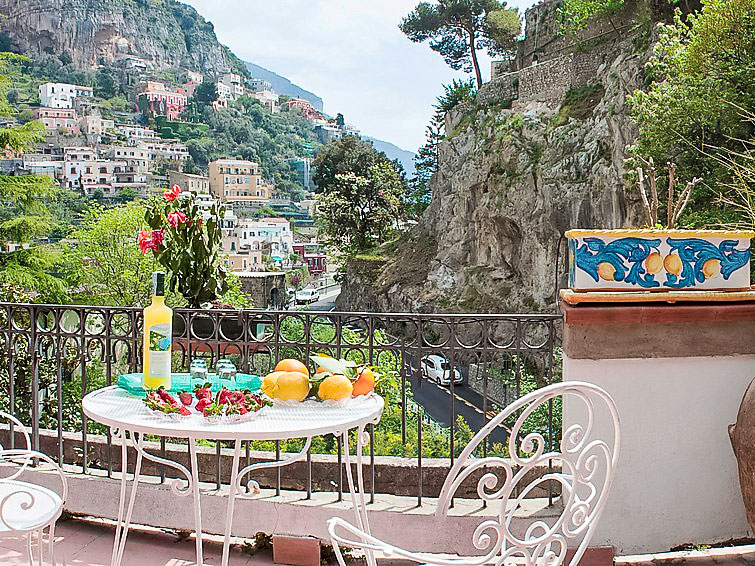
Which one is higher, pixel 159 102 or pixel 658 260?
pixel 159 102

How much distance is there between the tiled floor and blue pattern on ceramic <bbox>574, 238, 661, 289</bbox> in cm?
146

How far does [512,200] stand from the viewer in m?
20.7

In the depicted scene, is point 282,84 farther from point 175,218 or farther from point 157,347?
point 157,347

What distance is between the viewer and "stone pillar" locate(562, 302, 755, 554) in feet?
7.23

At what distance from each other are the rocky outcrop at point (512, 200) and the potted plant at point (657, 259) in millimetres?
13101

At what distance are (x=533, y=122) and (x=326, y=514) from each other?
65.8ft

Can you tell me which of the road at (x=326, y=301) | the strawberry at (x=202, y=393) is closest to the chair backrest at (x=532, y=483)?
the strawberry at (x=202, y=393)

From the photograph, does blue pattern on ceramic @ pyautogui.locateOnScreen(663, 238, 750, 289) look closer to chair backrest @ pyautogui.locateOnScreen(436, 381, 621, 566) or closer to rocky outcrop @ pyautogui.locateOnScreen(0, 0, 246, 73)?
chair backrest @ pyautogui.locateOnScreen(436, 381, 621, 566)

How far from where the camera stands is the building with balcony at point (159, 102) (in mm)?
78562

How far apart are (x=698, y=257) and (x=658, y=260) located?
0.13 m

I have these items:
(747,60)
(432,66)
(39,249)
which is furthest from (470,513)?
(432,66)

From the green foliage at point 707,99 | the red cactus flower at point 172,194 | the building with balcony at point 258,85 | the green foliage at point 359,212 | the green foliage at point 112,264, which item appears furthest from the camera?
the building with balcony at point 258,85

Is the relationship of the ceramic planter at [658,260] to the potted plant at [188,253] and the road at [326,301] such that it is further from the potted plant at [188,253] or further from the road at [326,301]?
the road at [326,301]

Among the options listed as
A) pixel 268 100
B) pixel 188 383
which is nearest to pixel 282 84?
pixel 268 100
